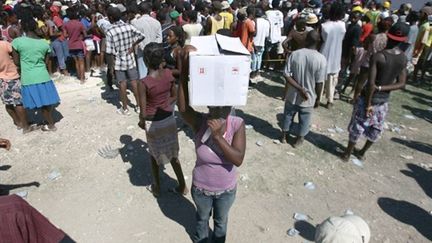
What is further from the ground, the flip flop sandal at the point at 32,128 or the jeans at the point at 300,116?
the jeans at the point at 300,116

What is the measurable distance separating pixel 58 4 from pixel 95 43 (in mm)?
2102

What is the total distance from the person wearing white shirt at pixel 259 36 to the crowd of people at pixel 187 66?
0.9 inches

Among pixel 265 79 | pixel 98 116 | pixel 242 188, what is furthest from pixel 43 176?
pixel 265 79

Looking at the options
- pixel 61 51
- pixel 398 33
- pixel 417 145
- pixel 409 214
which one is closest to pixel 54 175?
pixel 61 51

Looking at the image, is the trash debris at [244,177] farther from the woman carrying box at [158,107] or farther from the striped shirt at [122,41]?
the striped shirt at [122,41]

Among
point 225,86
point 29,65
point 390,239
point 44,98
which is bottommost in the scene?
point 390,239

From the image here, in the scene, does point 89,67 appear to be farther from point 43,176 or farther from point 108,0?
point 43,176

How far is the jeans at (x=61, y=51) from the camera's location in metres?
7.58

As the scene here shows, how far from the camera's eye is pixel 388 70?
4.17 m

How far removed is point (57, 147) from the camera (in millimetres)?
5137

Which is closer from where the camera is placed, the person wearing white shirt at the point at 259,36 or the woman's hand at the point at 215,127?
the woman's hand at the point at 215,127

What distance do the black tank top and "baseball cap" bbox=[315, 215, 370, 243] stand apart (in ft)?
7.96

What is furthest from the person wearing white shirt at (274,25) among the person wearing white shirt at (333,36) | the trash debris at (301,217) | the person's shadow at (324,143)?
the trash debris at (301,217)

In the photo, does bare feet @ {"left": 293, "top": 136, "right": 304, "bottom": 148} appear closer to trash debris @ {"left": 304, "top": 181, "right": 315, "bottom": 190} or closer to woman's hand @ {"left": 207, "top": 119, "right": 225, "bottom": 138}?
trash debris @ {"left": 304, "top": 181, "right": 315, "bottom": 190}
